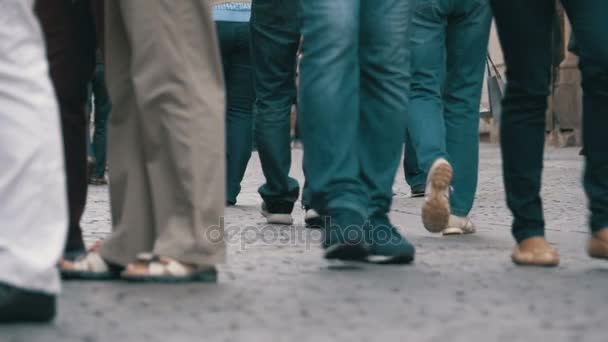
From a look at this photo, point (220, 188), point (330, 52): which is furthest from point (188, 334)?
point (330, 52)

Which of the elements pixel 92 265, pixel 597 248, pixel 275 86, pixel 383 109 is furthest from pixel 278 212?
pixel 92 265

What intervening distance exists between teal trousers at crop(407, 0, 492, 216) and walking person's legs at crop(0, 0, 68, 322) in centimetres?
313

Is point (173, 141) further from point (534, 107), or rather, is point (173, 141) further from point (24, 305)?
point (534, 107)

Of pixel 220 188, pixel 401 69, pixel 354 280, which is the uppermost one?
pixel 401 69

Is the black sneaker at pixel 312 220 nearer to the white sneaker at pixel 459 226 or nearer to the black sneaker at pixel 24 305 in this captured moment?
the white sneaker at pixel 459 226

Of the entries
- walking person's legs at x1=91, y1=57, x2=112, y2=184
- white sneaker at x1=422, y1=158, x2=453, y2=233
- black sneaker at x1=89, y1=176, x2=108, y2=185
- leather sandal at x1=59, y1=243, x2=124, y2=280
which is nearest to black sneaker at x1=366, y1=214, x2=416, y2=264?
leather sandal at x1=59, y1=243, x2=124, y2=280

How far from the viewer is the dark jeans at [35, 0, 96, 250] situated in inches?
159

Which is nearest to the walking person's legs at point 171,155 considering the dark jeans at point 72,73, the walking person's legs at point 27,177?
the dark jeans at point 72,73

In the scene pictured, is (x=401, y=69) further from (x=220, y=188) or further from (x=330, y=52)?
(x=220, y=188)

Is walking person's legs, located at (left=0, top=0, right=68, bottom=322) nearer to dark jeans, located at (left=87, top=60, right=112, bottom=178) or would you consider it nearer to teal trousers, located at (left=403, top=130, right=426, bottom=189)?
teal trousers, located at (left=403, top=130, right=426, bottom=189)

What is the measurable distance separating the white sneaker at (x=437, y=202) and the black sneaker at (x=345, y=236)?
134cm

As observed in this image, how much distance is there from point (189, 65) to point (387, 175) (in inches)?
36.4

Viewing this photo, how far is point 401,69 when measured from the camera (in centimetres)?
441

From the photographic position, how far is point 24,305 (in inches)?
117
